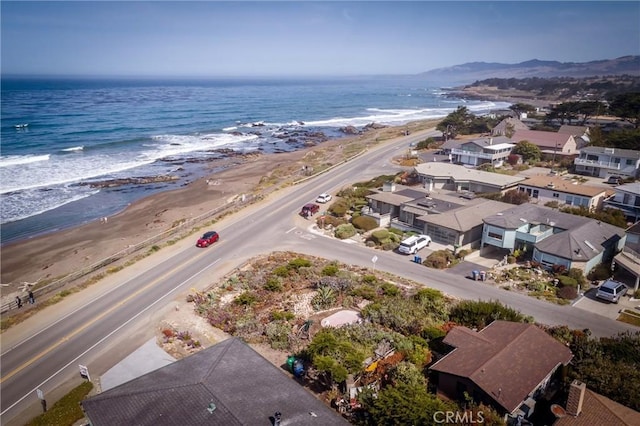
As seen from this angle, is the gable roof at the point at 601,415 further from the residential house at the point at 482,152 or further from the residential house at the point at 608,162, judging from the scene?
the residential house at the point at 482,152

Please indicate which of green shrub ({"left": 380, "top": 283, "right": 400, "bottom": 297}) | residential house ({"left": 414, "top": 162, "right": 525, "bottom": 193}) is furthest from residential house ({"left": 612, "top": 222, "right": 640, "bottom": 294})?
green shrub ({"left": 380, "top": 283, "right": 400, "bottom": 297})

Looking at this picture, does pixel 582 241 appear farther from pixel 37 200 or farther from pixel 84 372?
pixel 37 200

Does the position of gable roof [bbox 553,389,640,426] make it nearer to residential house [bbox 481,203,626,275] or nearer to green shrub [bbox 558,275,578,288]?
green shrub [bbox 558,275,578,288]

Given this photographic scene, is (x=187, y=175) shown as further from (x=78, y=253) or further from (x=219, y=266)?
(x=219, y=266)

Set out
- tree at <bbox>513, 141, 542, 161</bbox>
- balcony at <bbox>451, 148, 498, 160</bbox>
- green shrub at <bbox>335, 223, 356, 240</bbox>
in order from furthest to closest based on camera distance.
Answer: tree at <bbox>513, 141, 542, 161</bbox> < balcony at <bbox>451, 148, 498, 160</bbox> < green shrub at <bbox>335, 223, 356, 240</bbox>

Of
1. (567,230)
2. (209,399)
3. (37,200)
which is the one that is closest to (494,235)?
(567,230)

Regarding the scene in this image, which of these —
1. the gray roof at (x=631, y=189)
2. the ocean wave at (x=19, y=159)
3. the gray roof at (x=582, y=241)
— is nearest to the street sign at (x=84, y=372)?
the gray roof at (x=582, y=241)
